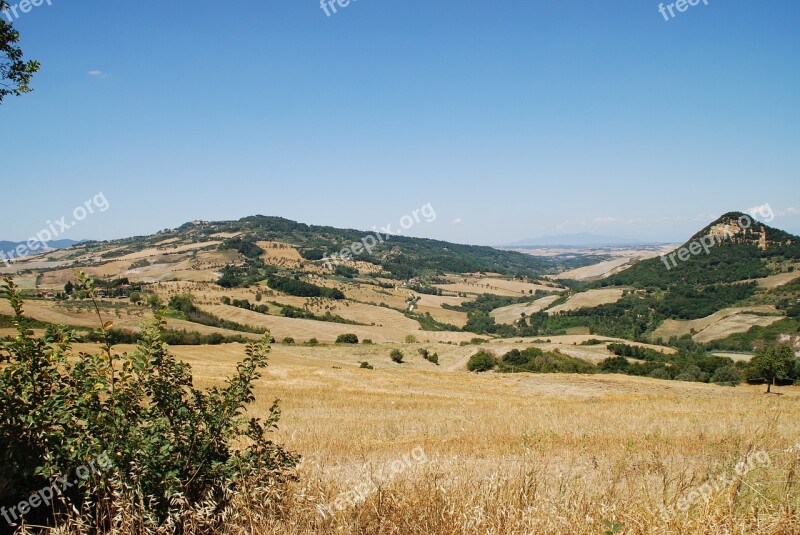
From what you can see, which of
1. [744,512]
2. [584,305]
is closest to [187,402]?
[744,512]

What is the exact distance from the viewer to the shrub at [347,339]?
9914 cm

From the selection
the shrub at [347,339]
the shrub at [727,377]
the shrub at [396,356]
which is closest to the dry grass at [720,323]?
the shrub at [727,377]

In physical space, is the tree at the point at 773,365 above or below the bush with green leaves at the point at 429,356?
above

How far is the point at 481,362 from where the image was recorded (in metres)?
69.2

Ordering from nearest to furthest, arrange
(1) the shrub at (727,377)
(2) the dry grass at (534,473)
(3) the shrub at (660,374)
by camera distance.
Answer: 1. (2) the dry grass at (534,473)
2. (1) the shrub at (727,377)
3. (3) the shrub at (660,374)

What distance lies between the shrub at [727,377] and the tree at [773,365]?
231 centimetres

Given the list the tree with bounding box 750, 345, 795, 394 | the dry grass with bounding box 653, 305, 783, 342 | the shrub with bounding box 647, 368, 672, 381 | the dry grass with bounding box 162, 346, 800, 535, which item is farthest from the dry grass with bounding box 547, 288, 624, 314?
the dry grass with bounding box 162, 346, 800, 535

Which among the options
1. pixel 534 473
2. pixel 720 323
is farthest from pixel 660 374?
pixel 720 323

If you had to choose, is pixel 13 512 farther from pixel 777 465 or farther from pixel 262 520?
pixel 777 465

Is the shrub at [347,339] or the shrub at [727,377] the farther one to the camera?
the shrub at [347,339]

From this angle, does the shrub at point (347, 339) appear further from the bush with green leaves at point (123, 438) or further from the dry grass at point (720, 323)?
the dry grass at point (720, 323)

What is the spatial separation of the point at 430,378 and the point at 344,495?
40.2 m

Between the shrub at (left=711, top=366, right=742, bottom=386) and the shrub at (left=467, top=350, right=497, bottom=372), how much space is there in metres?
28.7

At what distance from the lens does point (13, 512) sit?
4.22 metres
